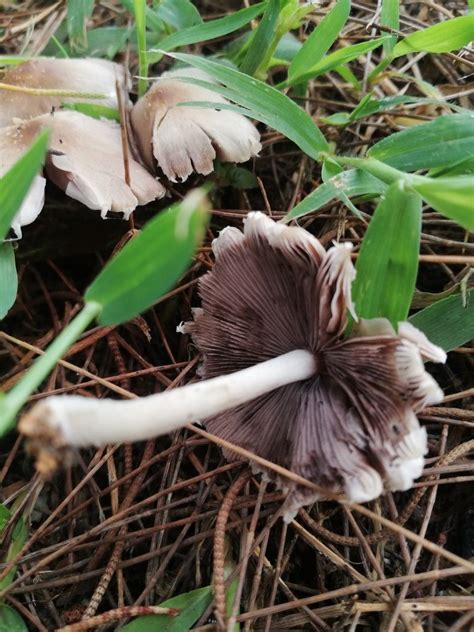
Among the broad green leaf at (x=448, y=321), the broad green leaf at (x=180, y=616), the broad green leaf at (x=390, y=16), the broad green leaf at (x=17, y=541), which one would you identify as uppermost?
the broad green leaf at (x=390, y=16)

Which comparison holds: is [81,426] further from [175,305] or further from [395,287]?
[175,305]

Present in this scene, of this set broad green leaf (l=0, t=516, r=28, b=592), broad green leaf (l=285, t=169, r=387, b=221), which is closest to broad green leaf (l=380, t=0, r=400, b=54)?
broad green leaf (l=285, t=169, r=387, b=221)

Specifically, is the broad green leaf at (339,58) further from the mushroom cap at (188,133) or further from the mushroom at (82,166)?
the mushroom at (82,166)

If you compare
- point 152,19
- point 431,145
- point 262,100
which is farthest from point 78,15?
point 431,145

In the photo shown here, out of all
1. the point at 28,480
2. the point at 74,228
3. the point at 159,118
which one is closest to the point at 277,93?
the point at 159,118

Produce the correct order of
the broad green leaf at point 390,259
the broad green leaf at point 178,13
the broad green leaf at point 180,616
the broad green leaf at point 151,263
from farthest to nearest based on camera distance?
the broad green leaf at point 178,13 → the broad green leaf at point 180,616 → the broad green leaf at point 390,259 → the broad green leaf at point 151,263

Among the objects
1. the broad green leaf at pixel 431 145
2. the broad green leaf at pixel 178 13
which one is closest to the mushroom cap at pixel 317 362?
the broad green leaf at pixel 431 145

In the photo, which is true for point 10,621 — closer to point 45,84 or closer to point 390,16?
point 45,84
